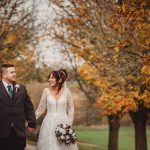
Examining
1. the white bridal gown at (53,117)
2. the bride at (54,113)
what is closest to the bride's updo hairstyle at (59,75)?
the bride at (54,113)

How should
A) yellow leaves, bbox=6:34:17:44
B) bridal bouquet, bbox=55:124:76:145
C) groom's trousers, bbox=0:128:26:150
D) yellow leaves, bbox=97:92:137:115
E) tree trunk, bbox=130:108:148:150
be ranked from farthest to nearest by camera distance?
1. yellow leaves, bbox=6:34:17:44
2. tree trunk, bbox=130:108:148:150
3. yellow leaves, bbox=97:92:137:115
4. bridal bouquet, bbox=55:124:76:145
5. groom's trousers, bbox=0:128:26:150

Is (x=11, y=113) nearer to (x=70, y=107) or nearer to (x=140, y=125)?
(x=70, y=107)

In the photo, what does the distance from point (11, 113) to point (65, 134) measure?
1.45 metres

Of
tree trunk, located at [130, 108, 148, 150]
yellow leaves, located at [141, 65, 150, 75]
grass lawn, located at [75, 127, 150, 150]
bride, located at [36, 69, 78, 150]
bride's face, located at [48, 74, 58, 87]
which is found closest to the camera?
yellow leaves, located at [141, 65, 150, 75]

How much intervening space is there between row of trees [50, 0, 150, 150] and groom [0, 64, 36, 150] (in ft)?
7.31

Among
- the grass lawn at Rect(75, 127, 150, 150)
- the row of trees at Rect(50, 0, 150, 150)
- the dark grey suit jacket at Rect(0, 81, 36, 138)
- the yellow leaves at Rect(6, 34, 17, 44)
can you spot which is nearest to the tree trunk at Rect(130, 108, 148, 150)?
the row of trees at Rect(50, 0, 150, 150)

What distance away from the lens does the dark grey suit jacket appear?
385 inches

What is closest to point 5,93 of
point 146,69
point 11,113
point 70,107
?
point 11,113

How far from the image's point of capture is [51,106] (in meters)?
11.2

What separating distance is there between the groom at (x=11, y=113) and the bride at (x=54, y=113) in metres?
1.15

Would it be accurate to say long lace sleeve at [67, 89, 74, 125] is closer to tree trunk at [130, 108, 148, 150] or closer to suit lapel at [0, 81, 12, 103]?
suit lapel at [0, 81, 12, 103]

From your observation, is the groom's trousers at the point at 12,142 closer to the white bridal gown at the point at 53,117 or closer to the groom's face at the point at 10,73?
the groom's face at the point at 10,73

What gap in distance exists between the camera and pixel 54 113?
36.8 feet

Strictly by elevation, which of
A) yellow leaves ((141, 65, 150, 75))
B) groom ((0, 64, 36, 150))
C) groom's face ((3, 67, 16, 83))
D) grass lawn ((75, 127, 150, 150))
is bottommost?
grass lawn ((75, 127, 150, 150))
